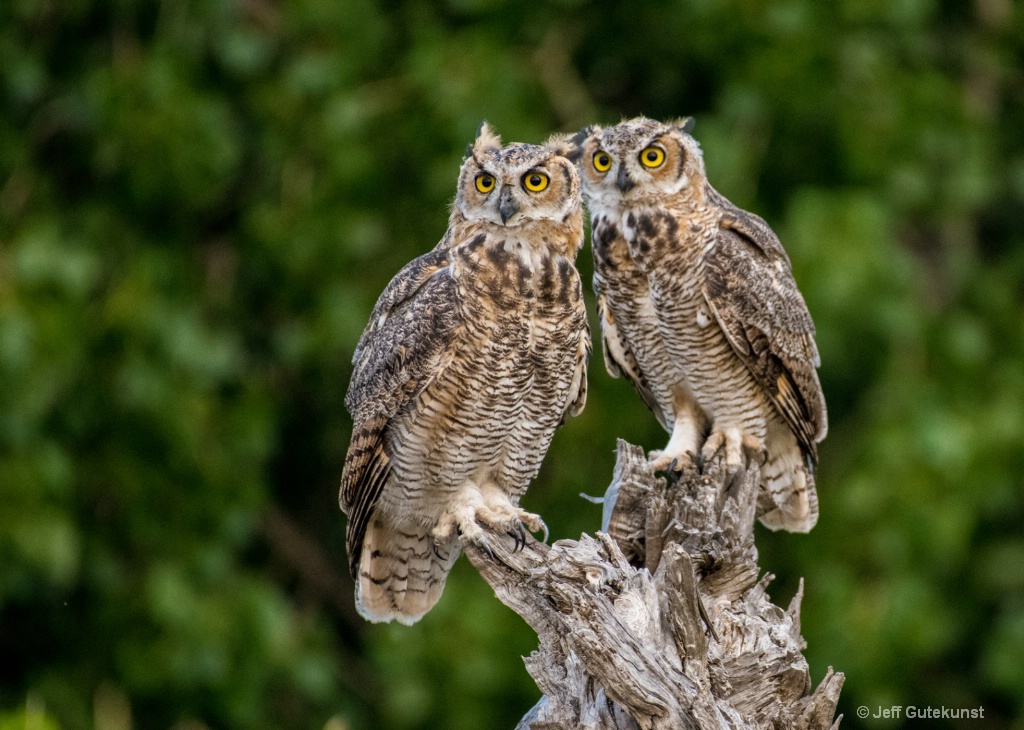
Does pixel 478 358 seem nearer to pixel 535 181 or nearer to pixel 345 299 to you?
pixel 535 181

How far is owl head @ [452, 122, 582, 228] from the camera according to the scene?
3.55 meters

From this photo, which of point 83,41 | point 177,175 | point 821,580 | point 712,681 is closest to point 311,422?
point 177,175

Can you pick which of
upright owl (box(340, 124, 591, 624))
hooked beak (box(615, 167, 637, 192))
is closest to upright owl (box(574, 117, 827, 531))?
hooked beak (box(615, 167, 637, 192))

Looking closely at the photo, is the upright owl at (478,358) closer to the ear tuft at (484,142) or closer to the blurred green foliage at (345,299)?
the ear tuft at (484,142)

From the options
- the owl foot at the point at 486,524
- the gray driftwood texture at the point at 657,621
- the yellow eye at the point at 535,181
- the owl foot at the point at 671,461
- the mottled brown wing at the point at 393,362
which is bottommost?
the gray driftwood texture at the point at 657,621

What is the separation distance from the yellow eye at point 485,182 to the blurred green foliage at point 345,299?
2.41m

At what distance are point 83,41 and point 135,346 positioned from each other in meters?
1.46

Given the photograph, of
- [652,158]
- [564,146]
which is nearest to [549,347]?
[564,146]

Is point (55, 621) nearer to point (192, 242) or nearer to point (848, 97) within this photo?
point (192, 242)

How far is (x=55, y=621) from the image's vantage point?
21.9 ft

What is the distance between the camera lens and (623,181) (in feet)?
13.3

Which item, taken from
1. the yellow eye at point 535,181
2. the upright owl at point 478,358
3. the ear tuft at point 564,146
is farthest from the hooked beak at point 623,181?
the yellow eye at point 535,181

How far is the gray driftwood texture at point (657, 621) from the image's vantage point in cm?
317

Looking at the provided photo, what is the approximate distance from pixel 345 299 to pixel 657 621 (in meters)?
3.28
